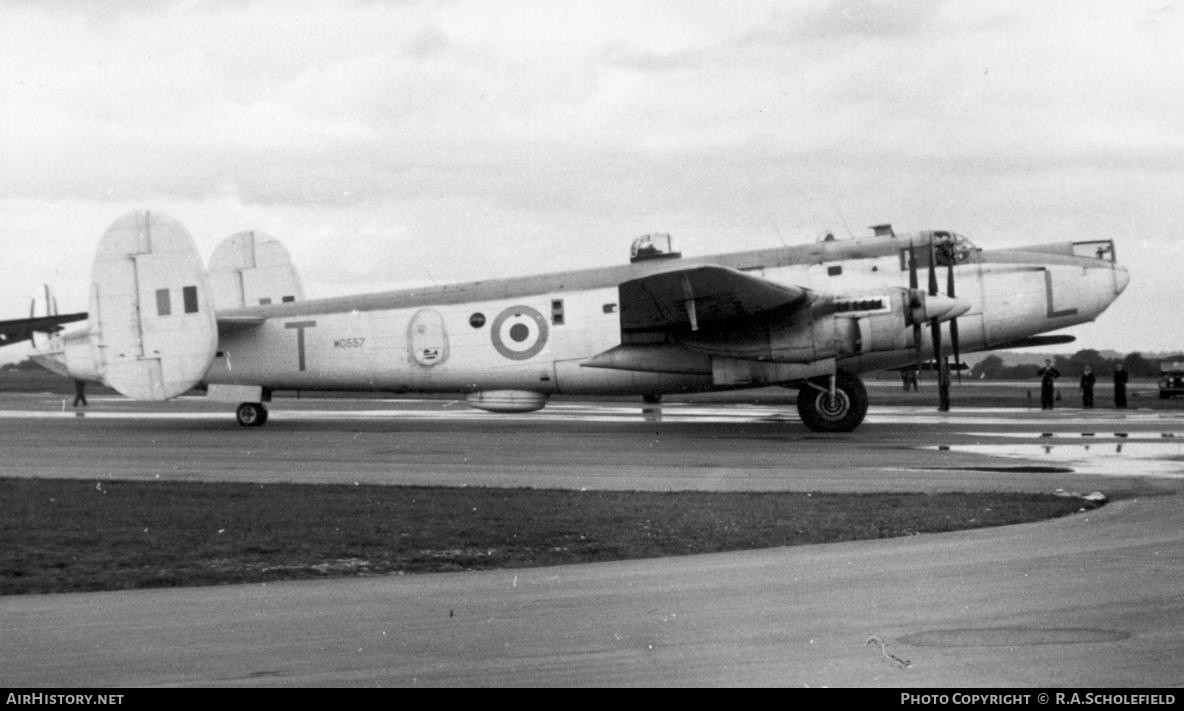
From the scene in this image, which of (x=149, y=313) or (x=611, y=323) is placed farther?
(x=149, y=313)

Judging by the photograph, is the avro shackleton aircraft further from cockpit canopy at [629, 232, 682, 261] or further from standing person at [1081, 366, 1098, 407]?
standing person at [1081, 366, 1098, 407]

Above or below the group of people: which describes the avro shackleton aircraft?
above

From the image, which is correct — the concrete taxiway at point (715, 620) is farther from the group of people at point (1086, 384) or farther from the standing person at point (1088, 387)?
the standing person at point (1088, 387)

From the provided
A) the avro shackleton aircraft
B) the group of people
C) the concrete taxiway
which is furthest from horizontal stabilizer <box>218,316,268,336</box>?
the group of people

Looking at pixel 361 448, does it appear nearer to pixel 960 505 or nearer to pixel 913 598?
pixel 960 505

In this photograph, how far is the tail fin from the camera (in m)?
33.2

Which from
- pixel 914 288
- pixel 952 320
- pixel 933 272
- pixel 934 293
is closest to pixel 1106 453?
pixel 934 293

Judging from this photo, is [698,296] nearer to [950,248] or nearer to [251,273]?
[950,248]

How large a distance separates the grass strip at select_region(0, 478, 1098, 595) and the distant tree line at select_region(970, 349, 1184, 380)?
8709cm

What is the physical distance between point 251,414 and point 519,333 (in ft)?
23.5

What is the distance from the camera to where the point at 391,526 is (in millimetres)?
12234

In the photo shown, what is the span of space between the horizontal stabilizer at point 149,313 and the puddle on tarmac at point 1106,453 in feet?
56.6

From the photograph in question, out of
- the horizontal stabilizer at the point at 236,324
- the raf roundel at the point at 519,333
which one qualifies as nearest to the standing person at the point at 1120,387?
the raf roundel at the point at 519,333

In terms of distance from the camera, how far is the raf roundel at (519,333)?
94.0 ft
